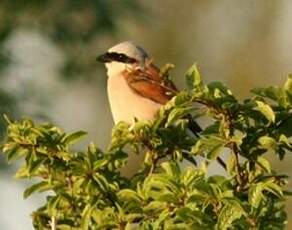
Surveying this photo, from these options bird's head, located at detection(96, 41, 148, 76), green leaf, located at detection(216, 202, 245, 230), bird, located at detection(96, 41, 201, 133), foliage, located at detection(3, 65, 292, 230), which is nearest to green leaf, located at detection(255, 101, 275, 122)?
foliage, located at detection(3, 65, 292, 230)

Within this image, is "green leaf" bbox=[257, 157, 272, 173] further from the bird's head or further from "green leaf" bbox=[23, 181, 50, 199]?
the bird's head

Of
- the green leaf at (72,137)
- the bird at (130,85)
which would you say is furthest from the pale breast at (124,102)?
the green leaf at (72,137)

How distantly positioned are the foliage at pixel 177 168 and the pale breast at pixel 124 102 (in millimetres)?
1715

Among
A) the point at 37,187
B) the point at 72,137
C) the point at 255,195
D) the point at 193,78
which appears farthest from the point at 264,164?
the point at 37,187

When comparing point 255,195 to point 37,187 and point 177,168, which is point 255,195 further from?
point 37,187

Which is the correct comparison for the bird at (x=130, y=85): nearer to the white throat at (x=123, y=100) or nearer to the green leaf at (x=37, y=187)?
the white throat at (x=123, y=100)

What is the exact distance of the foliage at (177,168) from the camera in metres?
3.00

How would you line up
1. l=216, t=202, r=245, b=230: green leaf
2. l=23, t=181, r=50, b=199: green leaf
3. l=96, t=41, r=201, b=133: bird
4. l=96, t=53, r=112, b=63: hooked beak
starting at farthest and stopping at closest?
l=96, t=53, r=112, b=63: hooked beak
l=96, t=41, r=201, b=133: bird
l=23, t=181, r=50, b=199: green leaf
l=216, t=202, r=245, b=230: green leaf

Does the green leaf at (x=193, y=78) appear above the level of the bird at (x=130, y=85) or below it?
below

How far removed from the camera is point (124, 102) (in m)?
5.29

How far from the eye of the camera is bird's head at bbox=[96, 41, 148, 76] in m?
5.21

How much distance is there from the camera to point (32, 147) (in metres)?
3.24

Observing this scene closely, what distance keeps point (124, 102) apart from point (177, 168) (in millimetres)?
2174

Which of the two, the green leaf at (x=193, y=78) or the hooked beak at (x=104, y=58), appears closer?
the green leaf at (x=193, y=78)
